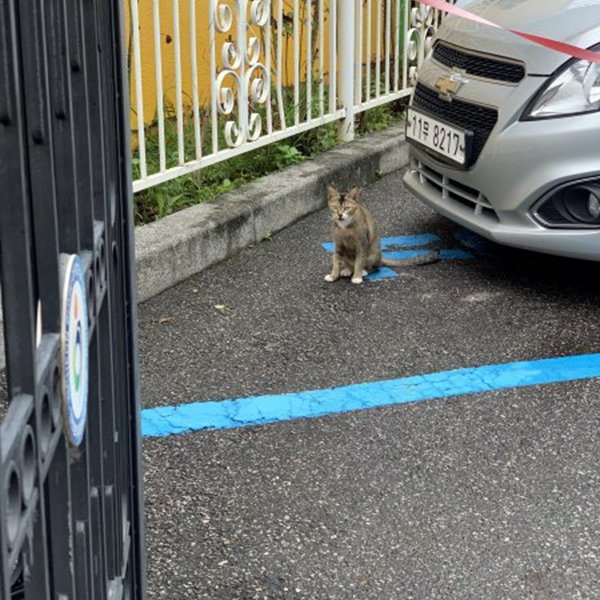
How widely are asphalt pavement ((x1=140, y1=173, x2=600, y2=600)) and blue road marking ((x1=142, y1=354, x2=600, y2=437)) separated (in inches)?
2.0

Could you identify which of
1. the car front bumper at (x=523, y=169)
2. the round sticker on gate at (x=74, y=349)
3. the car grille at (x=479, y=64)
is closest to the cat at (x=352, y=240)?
the car front bumper at (x=523, y=169)

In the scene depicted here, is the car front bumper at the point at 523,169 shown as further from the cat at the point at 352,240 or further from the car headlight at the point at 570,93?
the cat at the point at 352,240

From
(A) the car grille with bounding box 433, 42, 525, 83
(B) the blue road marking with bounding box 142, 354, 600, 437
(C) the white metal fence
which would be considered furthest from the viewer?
(C) the white metal fence

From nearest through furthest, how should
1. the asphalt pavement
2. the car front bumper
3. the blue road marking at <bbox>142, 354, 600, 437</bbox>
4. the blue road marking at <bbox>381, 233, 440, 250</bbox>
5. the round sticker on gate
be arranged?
the round sticker on gate < the asphalt pavement < the blue road marking at <bbox>142, 354, 600, 437</bbox> < the car front bumper < the blue road marking at <bbox>381, 233, 440, 250</bbox>

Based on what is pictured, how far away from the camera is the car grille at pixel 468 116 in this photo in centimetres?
436

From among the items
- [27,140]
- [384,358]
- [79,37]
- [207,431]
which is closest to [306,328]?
[384,358]

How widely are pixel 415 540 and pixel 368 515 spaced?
0.17 m

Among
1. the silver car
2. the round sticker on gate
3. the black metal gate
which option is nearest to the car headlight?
the silver car

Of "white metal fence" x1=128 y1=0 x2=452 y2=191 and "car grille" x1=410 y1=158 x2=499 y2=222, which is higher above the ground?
"white metal fence" x1=128 y1=0 x2=452 y2=191

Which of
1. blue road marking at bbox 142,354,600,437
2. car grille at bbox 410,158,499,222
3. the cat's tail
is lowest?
the cat's tail

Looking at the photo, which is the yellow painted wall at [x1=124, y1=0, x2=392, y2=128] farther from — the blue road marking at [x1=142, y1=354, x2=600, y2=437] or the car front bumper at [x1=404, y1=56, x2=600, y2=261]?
the blue road marking at [x1=142, y1=354, x2=600, y2=437]

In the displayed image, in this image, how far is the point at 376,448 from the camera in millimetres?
3277

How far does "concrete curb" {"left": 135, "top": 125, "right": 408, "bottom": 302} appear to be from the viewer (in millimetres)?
4527

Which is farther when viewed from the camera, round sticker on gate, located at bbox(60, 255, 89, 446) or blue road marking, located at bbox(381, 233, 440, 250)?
blue road marking, located at bbox(381, 233, 440, 250)
